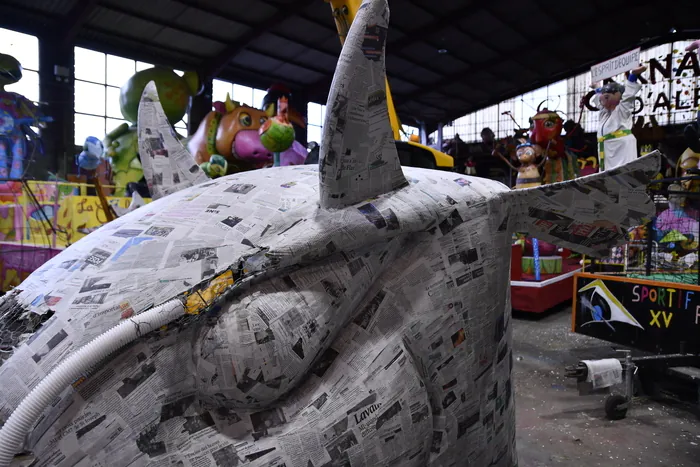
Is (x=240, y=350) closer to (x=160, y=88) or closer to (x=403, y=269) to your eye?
(x=403, y=269)

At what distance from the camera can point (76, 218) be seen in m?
4.57

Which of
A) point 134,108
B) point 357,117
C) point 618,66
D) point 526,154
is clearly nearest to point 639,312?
point 618,66

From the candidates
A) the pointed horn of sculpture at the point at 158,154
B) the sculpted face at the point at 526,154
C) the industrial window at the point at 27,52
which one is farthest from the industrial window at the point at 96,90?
the pointed horn of sculpture at the point at 158,154

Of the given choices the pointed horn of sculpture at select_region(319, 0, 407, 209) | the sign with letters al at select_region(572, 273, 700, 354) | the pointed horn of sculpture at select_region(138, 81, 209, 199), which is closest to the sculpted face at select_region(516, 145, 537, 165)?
the sign with letters al at select_region(572, 273, 700, 354)

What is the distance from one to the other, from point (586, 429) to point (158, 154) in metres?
2.54

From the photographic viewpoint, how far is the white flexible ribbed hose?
548 millimetres

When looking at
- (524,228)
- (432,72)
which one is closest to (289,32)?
(432,72)

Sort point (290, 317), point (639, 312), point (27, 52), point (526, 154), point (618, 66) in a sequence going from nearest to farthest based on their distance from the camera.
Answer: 1. point (290, 317)
2. point (639, 312)
3. point (618, 66)
4. point (526, 154)
5. point (27, 52)

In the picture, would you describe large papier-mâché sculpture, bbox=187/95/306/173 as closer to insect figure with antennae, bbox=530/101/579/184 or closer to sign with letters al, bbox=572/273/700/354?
insect figure with antennae, bbox=530/101/579/184

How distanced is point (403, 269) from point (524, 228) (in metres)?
0.44

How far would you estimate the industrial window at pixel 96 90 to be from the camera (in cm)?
973

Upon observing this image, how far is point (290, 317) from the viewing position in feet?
2.27

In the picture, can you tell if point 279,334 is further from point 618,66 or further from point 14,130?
point 14,130

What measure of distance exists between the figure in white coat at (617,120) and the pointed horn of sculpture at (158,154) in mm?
4276
